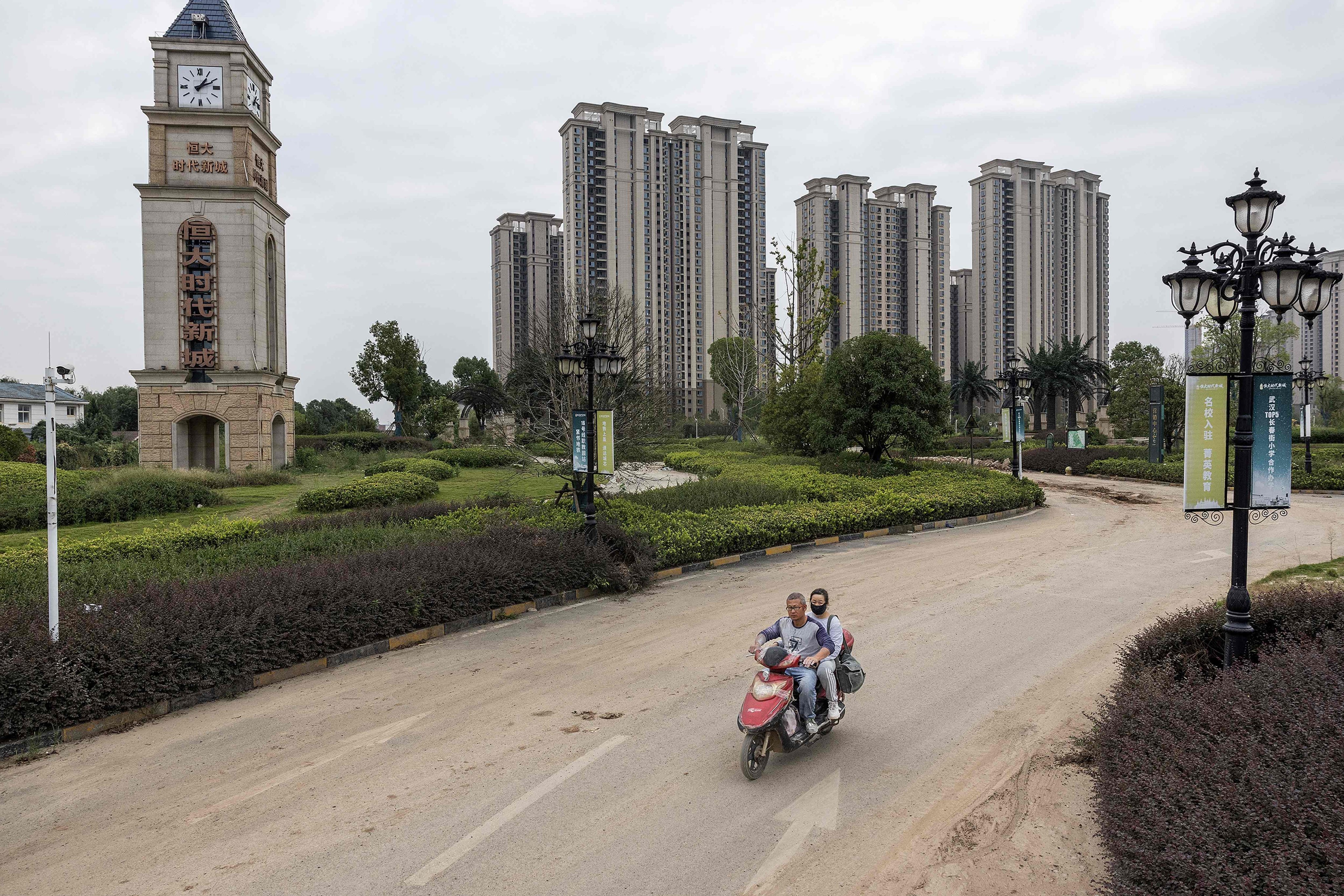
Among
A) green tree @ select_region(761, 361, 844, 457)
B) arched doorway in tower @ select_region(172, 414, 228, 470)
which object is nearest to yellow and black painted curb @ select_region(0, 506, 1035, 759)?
green tree @ select_region(761, 361, 844, 457)

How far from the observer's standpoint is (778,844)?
188 inches

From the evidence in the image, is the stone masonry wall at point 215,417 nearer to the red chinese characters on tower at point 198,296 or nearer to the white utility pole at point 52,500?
the red chinese characters on tower at point 198,296

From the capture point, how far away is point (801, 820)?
5078 millimetres

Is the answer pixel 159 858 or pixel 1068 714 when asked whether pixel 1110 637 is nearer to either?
pixel 1068 714

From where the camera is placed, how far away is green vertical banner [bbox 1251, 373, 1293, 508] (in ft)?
22.4

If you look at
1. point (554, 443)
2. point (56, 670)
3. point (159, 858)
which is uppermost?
point (554, 443)

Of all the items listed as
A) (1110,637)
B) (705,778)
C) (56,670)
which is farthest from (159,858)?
(1110,637)

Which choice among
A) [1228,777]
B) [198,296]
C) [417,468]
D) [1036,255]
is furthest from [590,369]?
[1036,255]

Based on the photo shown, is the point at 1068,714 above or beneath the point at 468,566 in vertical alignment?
beneath

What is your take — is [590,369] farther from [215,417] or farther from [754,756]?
[215,417]

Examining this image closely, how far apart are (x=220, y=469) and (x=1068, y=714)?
26.9 meters

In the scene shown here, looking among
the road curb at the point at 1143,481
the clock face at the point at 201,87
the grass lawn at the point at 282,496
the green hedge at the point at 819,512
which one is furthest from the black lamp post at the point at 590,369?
the road curb at the point at 1143,481

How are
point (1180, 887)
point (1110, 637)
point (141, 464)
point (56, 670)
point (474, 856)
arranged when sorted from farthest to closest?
point (141, 464) → point (1110, 637) → point (56, 670) → point (474, 856) → point (1180, 887)

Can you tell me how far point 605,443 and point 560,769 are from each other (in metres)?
8.32
